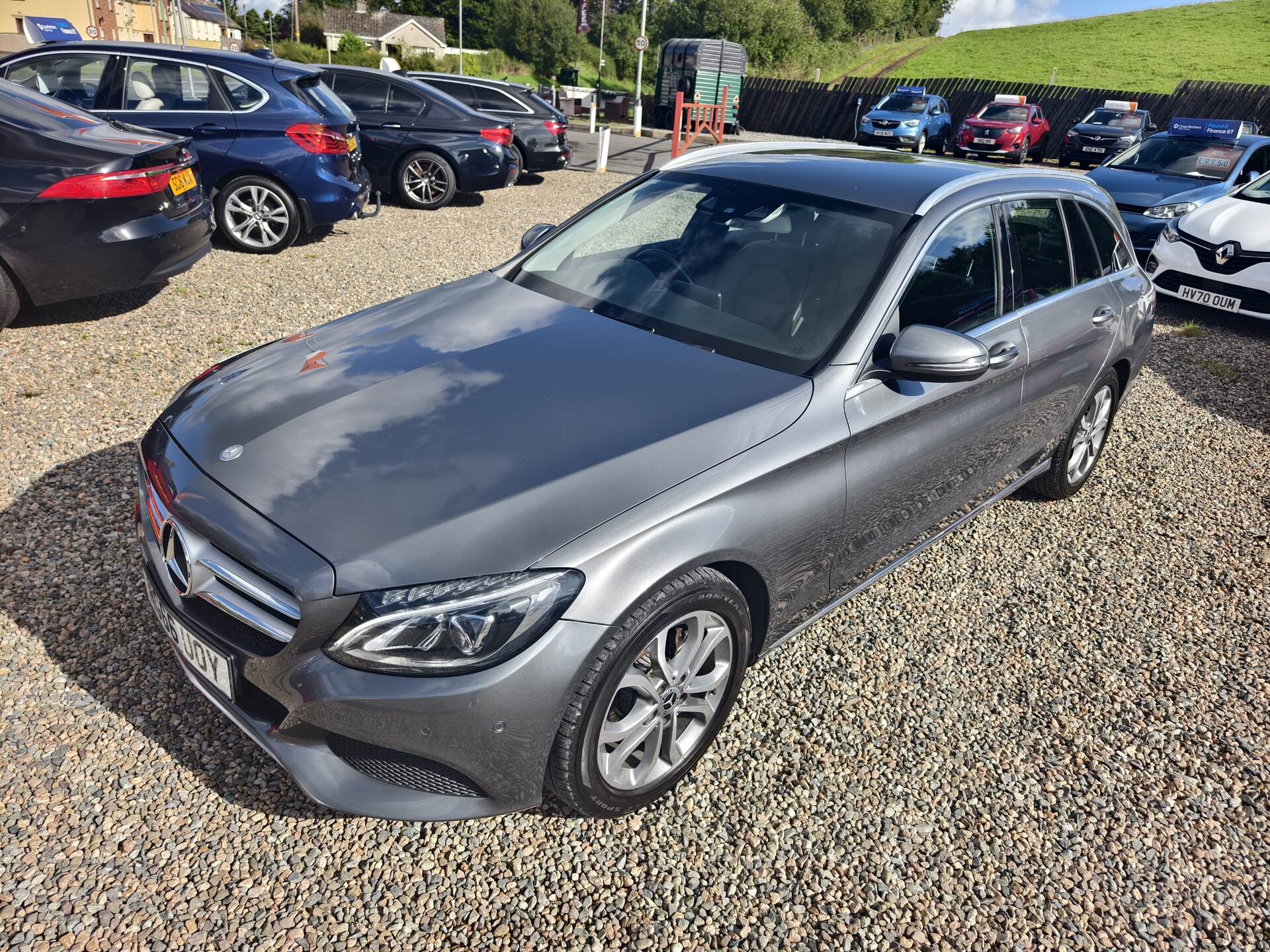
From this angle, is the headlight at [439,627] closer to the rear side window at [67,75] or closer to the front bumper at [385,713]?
the front bumper at [385,713]

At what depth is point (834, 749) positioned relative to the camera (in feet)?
9.70

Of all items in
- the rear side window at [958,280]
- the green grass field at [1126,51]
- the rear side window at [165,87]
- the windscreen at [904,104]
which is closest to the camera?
the rear side window at [958,280]

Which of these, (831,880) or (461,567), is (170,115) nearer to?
(461,567)

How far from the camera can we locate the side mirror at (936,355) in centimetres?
280

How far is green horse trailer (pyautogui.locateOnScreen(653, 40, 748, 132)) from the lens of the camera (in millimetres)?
29828

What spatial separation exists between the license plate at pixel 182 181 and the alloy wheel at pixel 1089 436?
581 centimetres

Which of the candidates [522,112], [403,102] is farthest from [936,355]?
[522,112]

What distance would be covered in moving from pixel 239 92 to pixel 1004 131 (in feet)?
76.7

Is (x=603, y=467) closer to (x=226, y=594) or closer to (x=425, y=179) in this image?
(x=226, y=594)

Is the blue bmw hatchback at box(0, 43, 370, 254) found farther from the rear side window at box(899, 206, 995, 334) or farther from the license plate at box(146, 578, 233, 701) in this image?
the rear side window at box(899, 206, 995, 334)

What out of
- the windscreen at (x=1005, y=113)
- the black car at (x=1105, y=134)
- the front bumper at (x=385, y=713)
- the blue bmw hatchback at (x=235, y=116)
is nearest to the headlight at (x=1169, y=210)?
the blue bmw hatchback at (x=235, y=116)

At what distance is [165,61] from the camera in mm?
7949

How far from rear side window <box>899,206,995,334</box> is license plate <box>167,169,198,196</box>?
5182mm

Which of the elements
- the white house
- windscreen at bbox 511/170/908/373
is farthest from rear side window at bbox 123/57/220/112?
the white house
